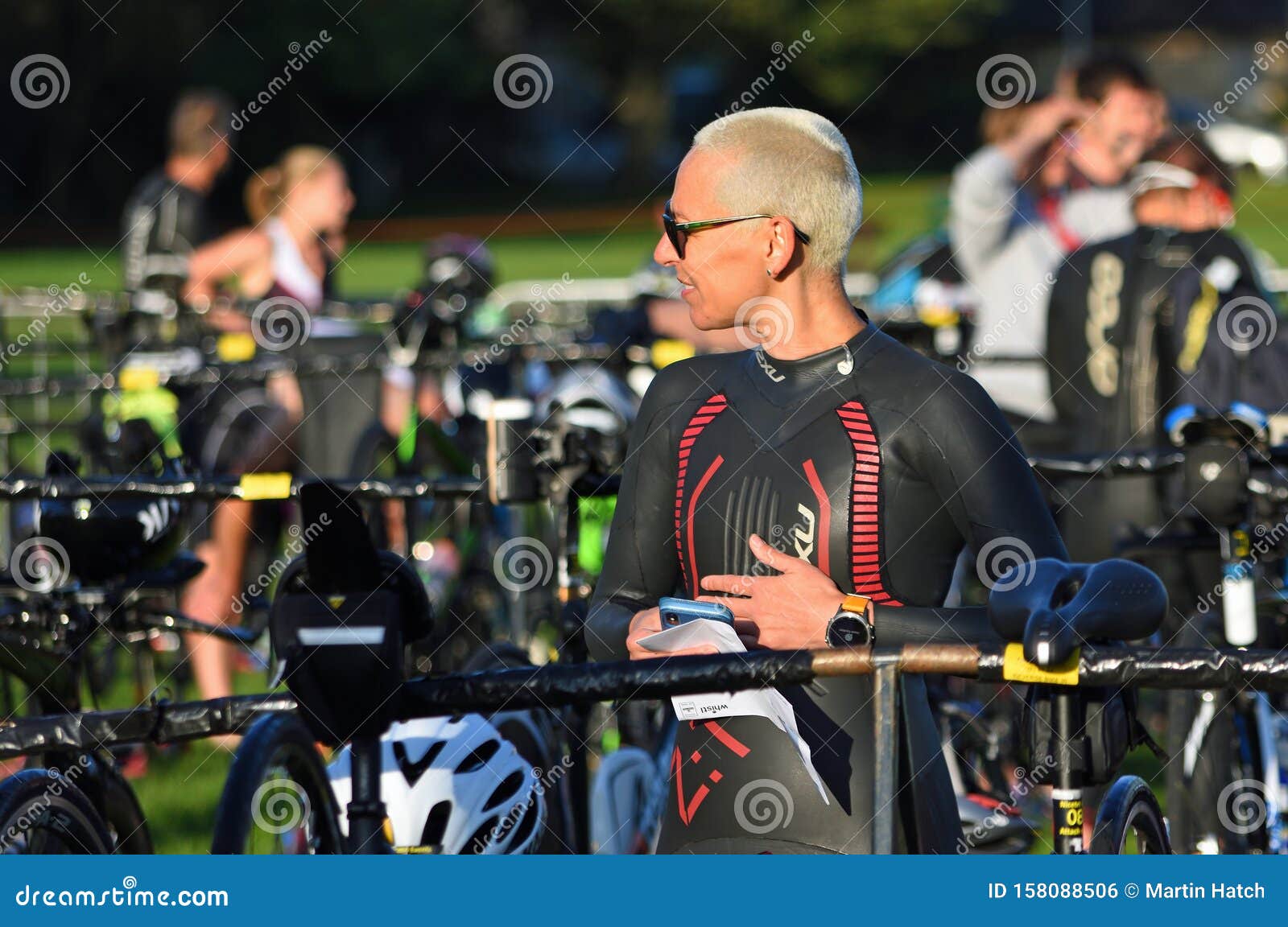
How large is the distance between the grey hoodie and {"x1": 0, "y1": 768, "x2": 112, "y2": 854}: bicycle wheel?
5.74 meters

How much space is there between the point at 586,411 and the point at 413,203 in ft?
163

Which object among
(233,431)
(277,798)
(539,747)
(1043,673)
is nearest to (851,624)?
(1043,673)

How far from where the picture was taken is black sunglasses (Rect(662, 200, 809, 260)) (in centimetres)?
→ 283

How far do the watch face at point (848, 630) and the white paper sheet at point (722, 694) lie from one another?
0.57 ft

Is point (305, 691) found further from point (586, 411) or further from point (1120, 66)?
point (1120, 66)

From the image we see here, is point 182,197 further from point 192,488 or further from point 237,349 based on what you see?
point 192,488

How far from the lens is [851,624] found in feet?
8.93

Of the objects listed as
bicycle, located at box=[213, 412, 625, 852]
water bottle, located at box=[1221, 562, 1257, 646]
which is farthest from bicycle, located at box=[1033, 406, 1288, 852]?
bicycle, located at box=[213, 412, 625, 852]

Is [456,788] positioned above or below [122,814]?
above

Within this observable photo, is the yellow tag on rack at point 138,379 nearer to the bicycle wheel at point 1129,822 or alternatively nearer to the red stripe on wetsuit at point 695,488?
the red stripe on wetsuit at point 695,488

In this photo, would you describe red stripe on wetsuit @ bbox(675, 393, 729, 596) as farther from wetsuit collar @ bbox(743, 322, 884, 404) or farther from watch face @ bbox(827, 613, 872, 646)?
watch face @ bbox(827, 613, 872, 646)

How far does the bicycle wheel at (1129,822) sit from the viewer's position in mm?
2660

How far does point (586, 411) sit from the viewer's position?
19.5 ft

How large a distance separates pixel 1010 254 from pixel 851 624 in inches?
231
